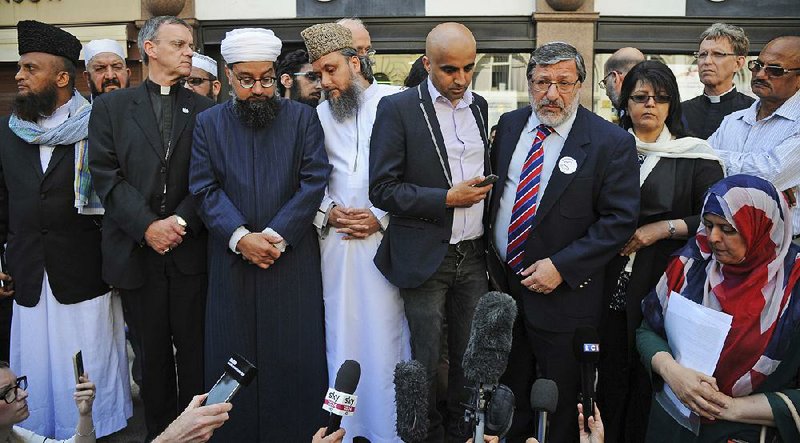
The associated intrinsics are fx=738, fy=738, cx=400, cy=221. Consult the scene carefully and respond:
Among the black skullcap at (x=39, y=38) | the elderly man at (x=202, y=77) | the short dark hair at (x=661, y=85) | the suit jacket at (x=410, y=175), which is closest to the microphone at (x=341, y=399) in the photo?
the suit jacket at (x=410, y=175)

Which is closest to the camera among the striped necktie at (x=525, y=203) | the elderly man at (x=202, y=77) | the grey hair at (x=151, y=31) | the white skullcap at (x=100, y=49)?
the striped necktie at (x=525, y=203)

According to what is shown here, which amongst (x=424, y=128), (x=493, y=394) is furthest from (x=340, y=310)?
(x=493, y=394)

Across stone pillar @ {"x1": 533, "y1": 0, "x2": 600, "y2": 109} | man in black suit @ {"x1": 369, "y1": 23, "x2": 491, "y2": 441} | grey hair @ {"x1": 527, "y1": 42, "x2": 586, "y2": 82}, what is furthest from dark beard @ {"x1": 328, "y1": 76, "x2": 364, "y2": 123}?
stone pillar @ {"x1": 533, "y1": 0, "x2": 600, "y2": 109}

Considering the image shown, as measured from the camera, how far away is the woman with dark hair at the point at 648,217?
377 cm

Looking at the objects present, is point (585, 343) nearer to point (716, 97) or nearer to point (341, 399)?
point (341, 399)

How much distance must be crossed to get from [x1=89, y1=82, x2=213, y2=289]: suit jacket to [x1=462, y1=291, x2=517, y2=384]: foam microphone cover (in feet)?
7.18

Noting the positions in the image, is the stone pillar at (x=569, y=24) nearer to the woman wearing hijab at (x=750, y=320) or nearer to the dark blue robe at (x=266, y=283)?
the dark blue robe at (x=266, y=283)

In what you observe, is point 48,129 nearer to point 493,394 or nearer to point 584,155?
point 584,155

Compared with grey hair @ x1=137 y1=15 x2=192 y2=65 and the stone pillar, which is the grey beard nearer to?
grey hair @ x1=137 y1=15 x2=192 y2=65

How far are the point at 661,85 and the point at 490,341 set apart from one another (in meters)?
2.17

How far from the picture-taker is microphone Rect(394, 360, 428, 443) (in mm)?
2459

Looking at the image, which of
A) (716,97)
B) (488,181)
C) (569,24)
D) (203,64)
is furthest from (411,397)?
(569,24)

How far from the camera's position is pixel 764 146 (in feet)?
13.4

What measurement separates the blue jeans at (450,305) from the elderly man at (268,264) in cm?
55
